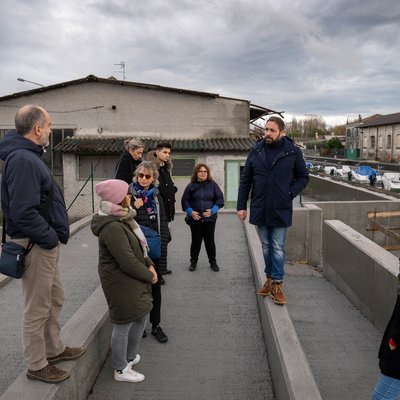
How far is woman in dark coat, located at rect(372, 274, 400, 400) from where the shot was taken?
244 centimetres

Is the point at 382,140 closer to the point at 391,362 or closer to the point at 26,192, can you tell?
the point at 391,362

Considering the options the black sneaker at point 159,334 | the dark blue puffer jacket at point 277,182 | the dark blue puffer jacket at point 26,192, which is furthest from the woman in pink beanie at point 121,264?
the dark blue puffer jacket at point 277,182

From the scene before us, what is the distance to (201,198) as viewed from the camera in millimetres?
6004

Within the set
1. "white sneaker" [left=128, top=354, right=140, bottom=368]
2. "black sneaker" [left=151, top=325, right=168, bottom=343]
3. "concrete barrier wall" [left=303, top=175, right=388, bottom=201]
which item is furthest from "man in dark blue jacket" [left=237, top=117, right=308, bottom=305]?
"concrete barrier wall" [left=303, top=175, right=388, bottom=201]

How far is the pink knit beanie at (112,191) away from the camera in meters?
3.00

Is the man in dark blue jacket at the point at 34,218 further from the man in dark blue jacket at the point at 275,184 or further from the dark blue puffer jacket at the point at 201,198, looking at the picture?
the dark blue puffer jacket at the point at 201,198

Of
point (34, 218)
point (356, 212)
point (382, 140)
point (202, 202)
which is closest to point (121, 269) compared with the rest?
point (34, 218)

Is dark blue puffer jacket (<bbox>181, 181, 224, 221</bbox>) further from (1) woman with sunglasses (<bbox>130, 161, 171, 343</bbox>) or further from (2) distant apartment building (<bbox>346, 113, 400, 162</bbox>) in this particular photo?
(2) distant apartment building (<bbox>346, 113, 400, 162</bbox>)

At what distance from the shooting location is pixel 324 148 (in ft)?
249

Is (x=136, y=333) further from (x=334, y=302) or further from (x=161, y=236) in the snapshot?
(x=334, y=302)

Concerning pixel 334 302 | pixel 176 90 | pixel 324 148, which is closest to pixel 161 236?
pixel 334 302

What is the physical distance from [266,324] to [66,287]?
3.11 metres

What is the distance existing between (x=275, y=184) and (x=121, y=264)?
74.5 inches

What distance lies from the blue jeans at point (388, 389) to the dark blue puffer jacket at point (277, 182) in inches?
75.0
